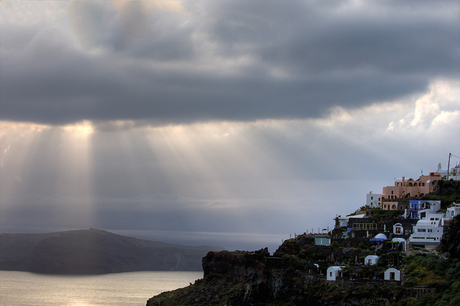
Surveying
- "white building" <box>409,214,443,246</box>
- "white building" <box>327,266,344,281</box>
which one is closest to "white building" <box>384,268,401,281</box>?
"white building" <box>327,266,344,281</box>

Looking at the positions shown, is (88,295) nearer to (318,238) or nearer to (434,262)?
(318,238)

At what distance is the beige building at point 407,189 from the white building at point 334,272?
1431 inches

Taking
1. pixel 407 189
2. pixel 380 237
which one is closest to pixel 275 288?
pixel 380 237

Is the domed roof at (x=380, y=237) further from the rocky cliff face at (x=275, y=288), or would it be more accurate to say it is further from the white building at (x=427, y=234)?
the rocky cliff face at (x=275, y=288)

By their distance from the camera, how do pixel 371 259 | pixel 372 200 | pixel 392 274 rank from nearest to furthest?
pixel 392 274 → pixel 371 259 → pixel 372 200

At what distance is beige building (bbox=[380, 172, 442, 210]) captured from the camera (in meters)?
112

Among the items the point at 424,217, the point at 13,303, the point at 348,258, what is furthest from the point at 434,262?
the point at 13,303

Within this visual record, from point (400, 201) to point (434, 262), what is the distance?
3366 centimetres

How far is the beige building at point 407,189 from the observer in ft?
368

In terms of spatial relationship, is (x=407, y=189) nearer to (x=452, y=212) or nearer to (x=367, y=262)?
(x=452, y=212)

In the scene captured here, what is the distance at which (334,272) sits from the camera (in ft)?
254

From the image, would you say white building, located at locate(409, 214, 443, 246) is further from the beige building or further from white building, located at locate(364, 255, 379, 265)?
the beige building

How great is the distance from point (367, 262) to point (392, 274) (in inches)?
294

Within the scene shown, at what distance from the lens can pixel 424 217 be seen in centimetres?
9638
